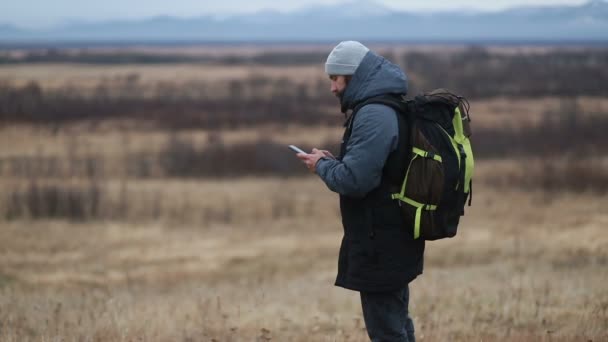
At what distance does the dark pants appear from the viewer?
11.1 ft

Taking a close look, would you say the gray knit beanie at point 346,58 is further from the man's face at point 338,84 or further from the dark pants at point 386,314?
the dark pants at point 386,314

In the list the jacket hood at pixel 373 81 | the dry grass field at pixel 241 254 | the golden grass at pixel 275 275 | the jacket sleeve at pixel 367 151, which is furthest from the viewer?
the dry grass field at pixel 241 254

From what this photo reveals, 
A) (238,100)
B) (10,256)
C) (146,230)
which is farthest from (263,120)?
(10,256)

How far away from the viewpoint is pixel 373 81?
10.7 feet

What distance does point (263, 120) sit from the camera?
135 feet

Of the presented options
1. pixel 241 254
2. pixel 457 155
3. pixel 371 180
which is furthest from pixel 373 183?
pixel 241 254

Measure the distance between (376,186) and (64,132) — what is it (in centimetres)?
3622

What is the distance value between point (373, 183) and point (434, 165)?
0.94ft

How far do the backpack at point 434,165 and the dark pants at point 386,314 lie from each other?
0.36 meters

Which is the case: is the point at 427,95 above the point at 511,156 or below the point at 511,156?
above

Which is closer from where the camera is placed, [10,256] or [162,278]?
[162,278]

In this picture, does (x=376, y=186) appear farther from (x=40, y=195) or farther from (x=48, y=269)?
(x=40, y=195)

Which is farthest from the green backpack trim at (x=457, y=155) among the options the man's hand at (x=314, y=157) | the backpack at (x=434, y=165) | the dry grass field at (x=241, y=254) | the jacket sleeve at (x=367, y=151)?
the dry grass field at (x=241, y=254)

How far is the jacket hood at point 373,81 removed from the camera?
128 inches
